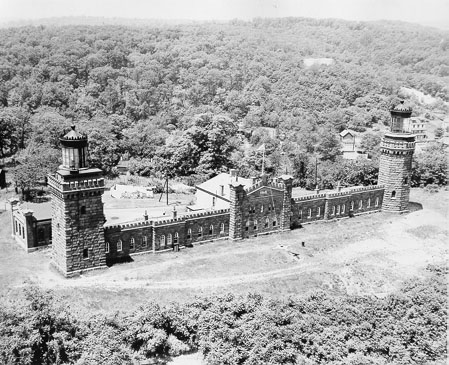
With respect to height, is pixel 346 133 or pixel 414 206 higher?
pixel 346 133

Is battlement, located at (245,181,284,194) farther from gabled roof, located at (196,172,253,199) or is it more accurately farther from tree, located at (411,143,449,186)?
tree, located at (411,143,449,186)

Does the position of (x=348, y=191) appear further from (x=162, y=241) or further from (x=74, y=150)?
(x=74, y=150)

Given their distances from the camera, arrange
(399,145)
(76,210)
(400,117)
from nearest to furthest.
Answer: (76,210) → (399,145) → (400,117)

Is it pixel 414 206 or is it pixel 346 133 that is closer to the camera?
pixel 414 206

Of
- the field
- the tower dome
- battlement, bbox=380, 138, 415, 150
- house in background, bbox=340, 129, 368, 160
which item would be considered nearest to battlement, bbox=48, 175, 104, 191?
the tower dome

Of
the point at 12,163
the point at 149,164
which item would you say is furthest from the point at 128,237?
the point at 12,163

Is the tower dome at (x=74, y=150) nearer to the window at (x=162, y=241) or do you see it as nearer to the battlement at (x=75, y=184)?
the battlement at (x=75, y=184)

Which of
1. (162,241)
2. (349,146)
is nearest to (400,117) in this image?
(162,241)
